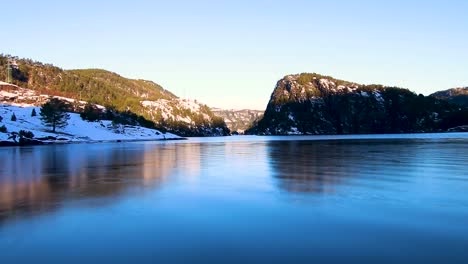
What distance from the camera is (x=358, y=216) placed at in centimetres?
1513

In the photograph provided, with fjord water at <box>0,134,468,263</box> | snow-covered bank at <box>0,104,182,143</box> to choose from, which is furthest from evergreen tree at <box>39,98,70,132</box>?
fjord water at <box>0,134,468,263</box>

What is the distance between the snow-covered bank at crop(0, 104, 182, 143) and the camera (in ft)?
438

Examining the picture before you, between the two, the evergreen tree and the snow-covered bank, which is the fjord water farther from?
the evergreen tree

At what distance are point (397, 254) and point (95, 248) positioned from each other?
859 centimetres

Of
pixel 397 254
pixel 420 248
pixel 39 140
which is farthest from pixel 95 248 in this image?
pixel 39 140

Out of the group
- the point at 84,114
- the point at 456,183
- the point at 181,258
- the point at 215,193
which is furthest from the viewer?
the point at 84,114

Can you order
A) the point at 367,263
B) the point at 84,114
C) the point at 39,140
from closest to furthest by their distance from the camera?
the point at 367,263
the point at 39,140
the point at 84,114

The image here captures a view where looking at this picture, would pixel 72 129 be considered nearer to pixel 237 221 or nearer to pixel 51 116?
pixel 51 116

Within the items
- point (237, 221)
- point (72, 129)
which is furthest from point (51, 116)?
point (237, 221)

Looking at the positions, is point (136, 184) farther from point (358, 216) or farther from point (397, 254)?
point (397, 254)

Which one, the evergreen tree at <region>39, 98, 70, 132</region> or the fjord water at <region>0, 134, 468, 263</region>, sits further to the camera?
the evergreen tree at <region>39, 98, 70, 132</region>

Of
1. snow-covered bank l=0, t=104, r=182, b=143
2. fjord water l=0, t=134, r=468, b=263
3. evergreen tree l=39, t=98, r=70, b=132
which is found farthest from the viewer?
evergreen tree l=39, t=98, r=70, b=132

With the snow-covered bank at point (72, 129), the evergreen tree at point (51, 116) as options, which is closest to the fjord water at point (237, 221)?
the snow-covered bank at point (72, 129)

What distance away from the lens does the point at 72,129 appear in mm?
158875
